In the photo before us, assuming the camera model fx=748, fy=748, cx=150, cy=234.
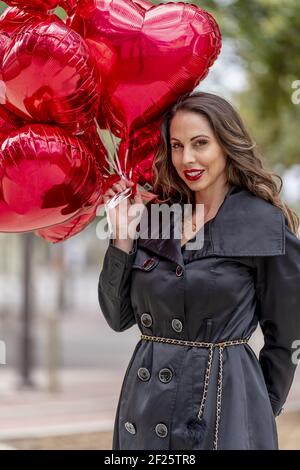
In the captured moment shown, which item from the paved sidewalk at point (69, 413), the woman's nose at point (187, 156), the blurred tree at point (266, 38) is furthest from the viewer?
the paved sidewalk at point (69, 413)

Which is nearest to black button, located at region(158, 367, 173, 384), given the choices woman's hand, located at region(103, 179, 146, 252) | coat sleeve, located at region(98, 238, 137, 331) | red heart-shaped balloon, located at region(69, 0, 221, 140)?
coat sleeve, located at region(98, 238, 137, 331)

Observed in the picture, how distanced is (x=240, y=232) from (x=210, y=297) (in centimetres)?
24

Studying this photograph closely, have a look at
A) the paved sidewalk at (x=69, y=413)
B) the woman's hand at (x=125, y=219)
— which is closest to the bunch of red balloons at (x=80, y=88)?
the woman's hand at (x=125, y=219)

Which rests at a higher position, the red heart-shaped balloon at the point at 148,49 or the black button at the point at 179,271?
the red heart-shaped balloon at the point at 148,49

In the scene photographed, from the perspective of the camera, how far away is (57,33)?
2354 mm

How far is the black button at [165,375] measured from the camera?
2308 millimetres

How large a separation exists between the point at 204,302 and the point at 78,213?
557 mm

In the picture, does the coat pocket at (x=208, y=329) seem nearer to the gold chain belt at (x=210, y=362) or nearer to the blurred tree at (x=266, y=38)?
the gold chain belt at (x=210, y=362)

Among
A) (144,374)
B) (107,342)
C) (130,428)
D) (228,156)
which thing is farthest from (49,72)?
(107,342)

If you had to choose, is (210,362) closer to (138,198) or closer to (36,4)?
(138,198)

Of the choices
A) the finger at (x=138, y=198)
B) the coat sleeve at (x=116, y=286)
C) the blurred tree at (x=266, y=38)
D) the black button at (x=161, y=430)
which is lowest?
the black button at (x=161, y=430)

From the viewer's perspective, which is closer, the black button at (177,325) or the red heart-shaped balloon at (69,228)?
the black button at (177,325)
